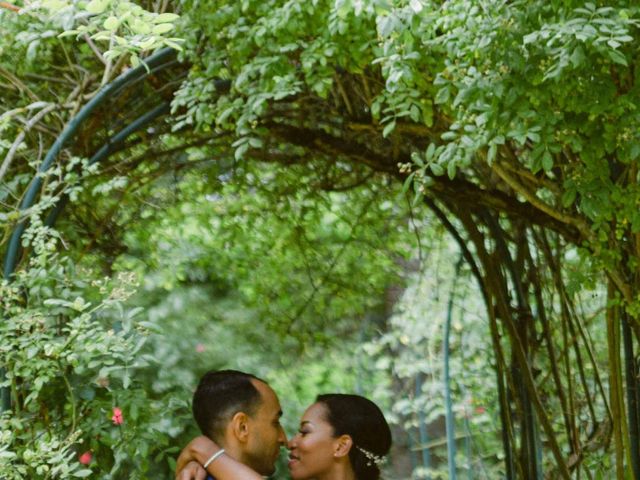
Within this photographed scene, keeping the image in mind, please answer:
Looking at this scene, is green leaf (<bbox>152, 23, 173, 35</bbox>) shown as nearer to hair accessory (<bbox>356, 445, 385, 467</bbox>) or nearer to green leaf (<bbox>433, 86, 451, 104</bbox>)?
green leaf (<bbox>433, 86, 451, 104</bbox>)

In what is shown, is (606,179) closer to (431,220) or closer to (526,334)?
(526,334)

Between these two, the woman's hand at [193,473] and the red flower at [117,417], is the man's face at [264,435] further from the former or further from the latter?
the red flower at [117,417]

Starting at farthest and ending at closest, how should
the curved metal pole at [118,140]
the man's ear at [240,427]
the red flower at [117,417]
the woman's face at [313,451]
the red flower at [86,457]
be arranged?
the curved metal pole at [118,140], the red flower at [86,457], the red flower at [117,417], the woman's face at [313,451], the man's ear at [240,427]

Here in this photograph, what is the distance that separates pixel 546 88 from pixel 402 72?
1.36 ft

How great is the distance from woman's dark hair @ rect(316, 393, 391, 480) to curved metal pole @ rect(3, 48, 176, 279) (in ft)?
3.74

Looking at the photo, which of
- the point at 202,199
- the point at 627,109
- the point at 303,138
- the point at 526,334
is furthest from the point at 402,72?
the point at 202,199

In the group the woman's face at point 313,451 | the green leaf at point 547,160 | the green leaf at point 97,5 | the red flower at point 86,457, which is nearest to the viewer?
the green leaf at point 97,5

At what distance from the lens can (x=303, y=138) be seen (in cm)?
443

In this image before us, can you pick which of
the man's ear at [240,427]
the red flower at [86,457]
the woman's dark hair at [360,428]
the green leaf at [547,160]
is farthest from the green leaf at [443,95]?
the red flower at [86,457]

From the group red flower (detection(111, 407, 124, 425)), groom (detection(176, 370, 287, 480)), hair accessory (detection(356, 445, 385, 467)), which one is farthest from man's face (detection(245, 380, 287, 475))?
red flower (detection(111, 407, 124, 425))

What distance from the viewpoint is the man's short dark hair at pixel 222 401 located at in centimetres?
295

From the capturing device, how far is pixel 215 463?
2812mm

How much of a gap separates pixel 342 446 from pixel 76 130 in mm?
1489

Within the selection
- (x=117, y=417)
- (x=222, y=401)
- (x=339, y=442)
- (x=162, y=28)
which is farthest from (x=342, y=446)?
(x=162, y=28)
